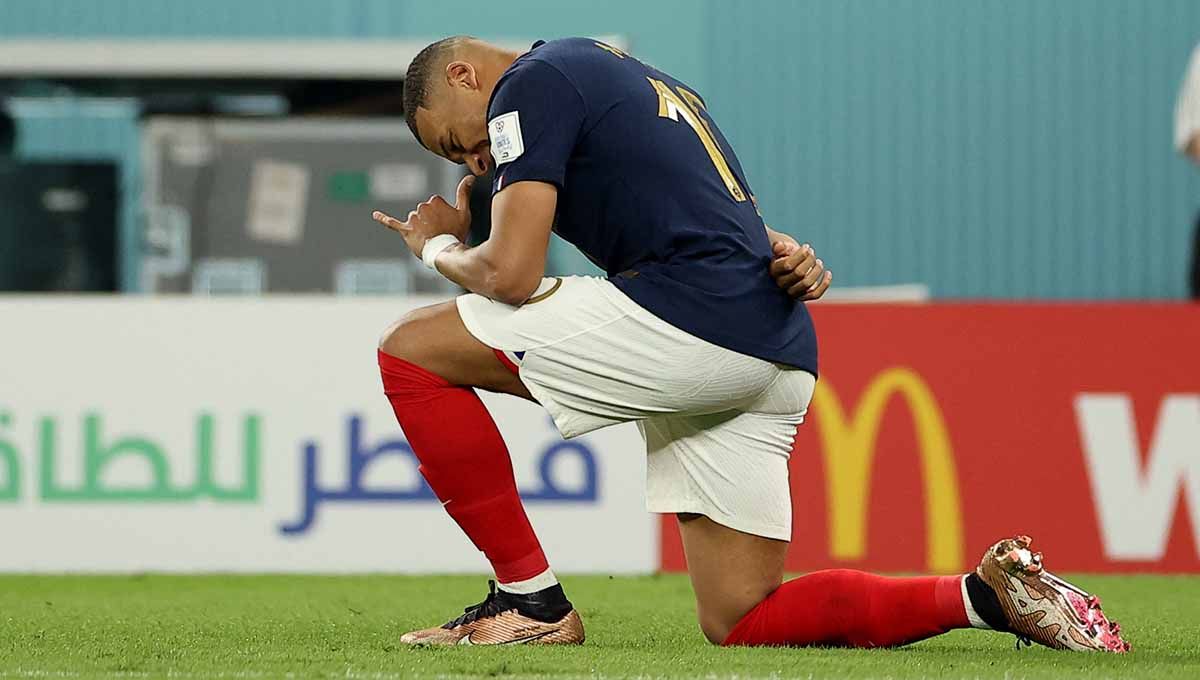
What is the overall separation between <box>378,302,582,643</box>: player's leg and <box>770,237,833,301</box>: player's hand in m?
0.44

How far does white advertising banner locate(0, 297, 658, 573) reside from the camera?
15.2 feet

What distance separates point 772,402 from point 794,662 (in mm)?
442

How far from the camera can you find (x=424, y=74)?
272 cm

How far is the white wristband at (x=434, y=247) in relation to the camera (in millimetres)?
2750

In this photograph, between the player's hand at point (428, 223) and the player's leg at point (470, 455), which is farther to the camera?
the player's hand at point (428, 223)

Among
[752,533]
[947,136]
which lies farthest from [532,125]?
[947,136]

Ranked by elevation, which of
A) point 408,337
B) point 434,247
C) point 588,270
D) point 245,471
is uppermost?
point 434,247

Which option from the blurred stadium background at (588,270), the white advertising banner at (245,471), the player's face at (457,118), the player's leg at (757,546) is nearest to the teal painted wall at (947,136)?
the blurred stadium background at (588,270)

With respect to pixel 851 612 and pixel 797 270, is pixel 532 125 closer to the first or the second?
pixel 797 270

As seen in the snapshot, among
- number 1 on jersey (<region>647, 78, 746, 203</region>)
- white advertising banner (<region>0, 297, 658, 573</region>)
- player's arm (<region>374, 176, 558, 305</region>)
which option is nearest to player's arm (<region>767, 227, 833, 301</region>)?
number 1 on jersey (<region>647, 78, 746, 203</region>)

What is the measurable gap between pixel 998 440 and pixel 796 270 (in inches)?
89.5

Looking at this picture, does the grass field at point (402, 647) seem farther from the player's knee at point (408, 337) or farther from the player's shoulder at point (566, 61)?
the player's shoulder at point (566, 61)

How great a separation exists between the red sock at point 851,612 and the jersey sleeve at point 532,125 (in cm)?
79

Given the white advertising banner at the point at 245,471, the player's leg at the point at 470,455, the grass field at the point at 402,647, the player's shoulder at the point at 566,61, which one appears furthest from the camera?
the white advertising banner at the point at 245,471
